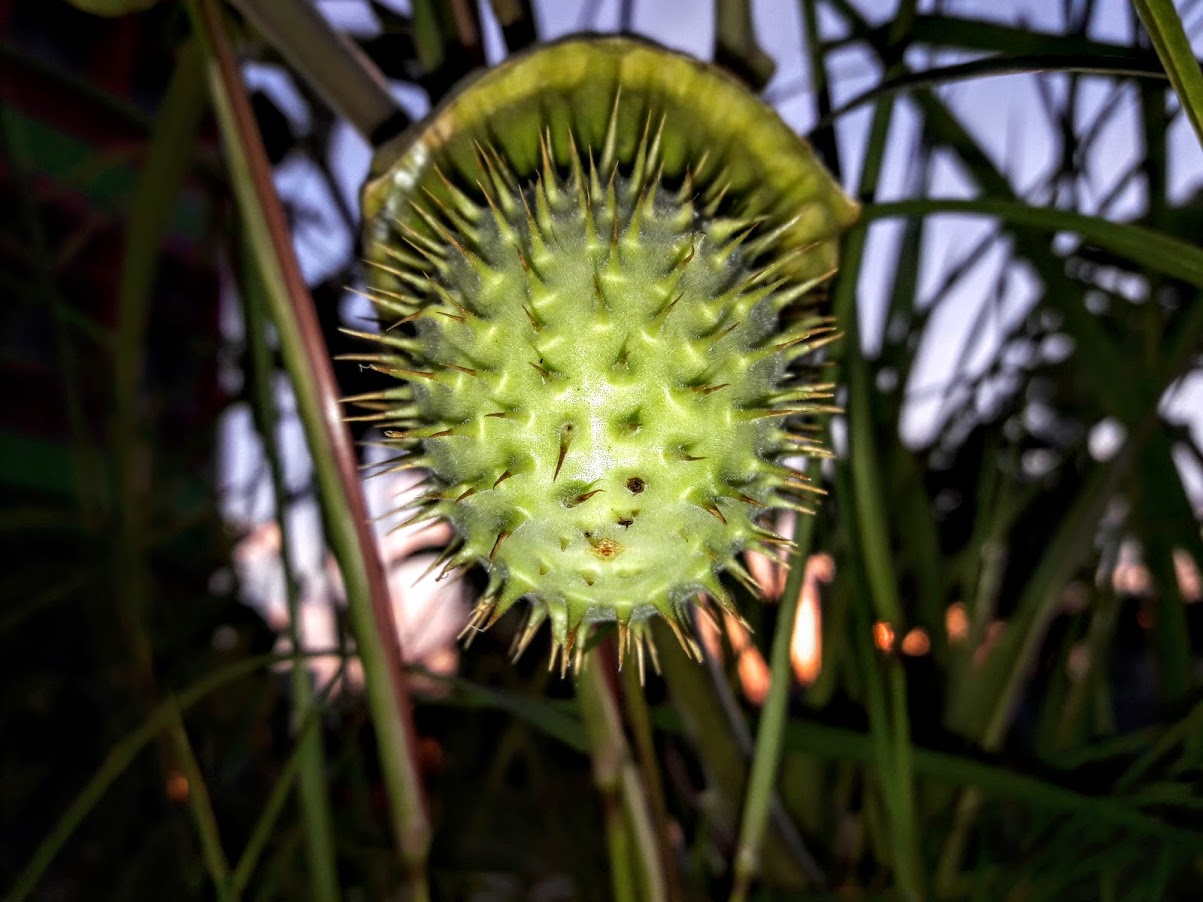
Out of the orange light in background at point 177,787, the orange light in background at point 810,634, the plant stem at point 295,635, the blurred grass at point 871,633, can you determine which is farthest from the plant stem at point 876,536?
the orange light in background at point 177,787

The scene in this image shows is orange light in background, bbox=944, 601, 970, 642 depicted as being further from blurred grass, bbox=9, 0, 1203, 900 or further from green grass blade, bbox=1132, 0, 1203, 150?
green grass blade, bbox=1132, 0, 1203, 150

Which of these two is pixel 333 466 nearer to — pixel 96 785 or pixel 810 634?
pixel 96 785

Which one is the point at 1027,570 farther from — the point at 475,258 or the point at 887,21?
the point at 475,258

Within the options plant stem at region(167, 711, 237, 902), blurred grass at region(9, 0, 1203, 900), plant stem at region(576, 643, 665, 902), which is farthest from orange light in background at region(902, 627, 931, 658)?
plant stem at region(167, 711, 237, 902)

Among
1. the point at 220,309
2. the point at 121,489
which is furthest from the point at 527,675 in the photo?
the point at 220,309

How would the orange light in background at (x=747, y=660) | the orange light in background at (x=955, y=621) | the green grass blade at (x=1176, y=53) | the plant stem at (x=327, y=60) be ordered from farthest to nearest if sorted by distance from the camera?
the orange light in background at (x=955, y=621) < the orange light in background at (x=747, y=660) < the plant stem at (x=327, y=60) < the green grass blade at (x=1176, y=53)

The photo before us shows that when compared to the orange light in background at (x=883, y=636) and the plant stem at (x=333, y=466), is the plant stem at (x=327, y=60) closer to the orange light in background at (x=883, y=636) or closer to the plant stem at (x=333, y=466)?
the plant stem at (x=333, y=466)

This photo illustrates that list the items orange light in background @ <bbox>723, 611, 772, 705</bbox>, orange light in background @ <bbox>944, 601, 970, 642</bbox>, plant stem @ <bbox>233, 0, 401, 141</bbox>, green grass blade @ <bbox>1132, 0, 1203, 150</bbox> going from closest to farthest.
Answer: green grass blade @ <bbox>1132, 0, 1203, 150</bbox> → plant stem @ <bbox>233, 0, 401, 141</bbox> → orange light in background @ <bbox>723, 611, 772, 705</bbox> → orange light in background @ <bbox>944, 601, 970, 642</bbox>
